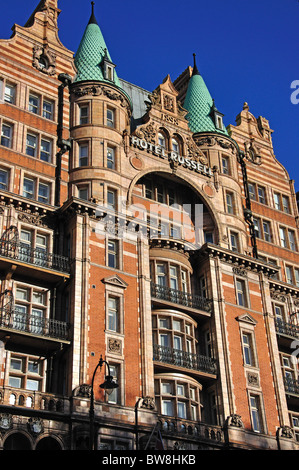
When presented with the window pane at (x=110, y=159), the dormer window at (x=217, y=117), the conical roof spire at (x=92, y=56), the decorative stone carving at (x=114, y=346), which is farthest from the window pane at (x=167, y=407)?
the dormer window at (x=217, y=117)

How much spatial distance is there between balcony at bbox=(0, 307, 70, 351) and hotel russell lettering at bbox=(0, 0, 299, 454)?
99 millimetres

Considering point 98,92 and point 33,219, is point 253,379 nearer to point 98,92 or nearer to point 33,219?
point 33,219

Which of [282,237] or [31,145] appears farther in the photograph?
[282,237]

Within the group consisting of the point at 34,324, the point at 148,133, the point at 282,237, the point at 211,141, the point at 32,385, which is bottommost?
the point at 32,385

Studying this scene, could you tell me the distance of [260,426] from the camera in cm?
4128

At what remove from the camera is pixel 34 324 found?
36.6 metres

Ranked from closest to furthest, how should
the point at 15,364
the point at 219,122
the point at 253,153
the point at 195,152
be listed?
the point at 15,364 → the point at 195,152 → the point at 219,122 → the point at 253,153

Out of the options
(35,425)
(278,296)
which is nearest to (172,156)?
(278,296)

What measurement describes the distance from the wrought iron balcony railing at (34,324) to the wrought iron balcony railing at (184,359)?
5940mm

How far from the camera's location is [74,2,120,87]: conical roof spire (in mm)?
47500

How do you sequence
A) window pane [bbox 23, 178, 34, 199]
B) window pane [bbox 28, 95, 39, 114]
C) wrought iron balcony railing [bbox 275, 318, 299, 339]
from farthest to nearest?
wrought iron balcony railing [bbox 275, 318, 299, 339]
window pane [bbox 28, 95, 39, 114]
window pane [bbox 23, 178, 34, 199]

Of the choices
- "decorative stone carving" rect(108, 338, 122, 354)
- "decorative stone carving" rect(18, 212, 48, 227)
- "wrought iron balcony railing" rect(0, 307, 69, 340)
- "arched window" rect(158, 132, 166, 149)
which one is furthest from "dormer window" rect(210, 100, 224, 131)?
"wrought iron balcony railing" rect(0, 307, 69, 340)

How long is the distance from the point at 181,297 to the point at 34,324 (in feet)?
32.6

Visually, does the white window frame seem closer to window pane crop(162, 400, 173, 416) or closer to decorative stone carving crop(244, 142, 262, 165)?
window pane crop(162, 400, 173, 416)
